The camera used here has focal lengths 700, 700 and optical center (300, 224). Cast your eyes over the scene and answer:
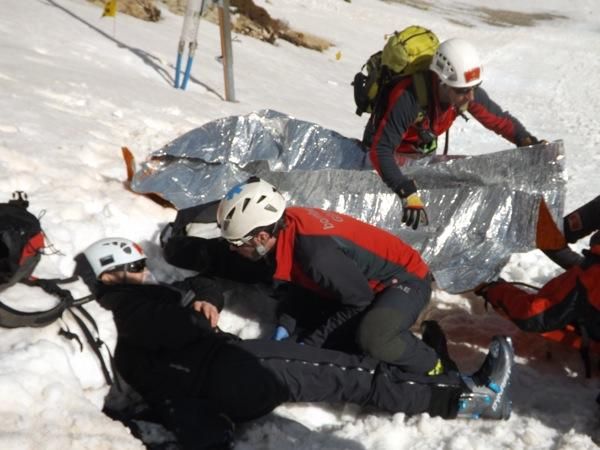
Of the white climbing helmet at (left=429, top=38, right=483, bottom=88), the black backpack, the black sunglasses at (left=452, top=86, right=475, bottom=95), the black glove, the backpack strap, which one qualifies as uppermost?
the white climbing helmet at (left=429, top=38, right=483, bottom=88)

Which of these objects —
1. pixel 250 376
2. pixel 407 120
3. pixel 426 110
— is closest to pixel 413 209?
pixel 407 120

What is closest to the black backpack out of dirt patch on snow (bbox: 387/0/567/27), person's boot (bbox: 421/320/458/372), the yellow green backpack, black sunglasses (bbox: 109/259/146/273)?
black sunglasses (bbox: 109/259/146/273)

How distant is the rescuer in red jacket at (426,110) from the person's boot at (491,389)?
1323 mm

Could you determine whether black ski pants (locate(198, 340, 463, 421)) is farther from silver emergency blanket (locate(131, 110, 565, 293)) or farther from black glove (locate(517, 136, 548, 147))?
black glove (locate(517, 136, 548, 147))

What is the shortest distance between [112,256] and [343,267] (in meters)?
1.36

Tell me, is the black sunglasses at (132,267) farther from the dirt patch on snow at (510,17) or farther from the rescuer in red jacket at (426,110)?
the dirt patch on snow at (510,17)

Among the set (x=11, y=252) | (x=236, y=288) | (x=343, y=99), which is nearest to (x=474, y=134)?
(x=343, y=99)

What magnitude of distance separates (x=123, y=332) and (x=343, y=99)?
8.63 meters

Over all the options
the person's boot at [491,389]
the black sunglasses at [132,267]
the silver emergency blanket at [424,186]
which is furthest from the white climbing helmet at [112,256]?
the person's boot at [491,389]

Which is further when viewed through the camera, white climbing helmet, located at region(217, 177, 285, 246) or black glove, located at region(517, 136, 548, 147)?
black glove, located at region(517, 136, 548, 147)

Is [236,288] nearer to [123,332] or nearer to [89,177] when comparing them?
[123,332]

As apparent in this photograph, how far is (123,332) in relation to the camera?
3648 millimetres

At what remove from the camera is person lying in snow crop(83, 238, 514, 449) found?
11.6 ft

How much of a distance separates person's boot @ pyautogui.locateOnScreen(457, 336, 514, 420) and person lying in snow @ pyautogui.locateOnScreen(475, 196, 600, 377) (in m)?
0.25
